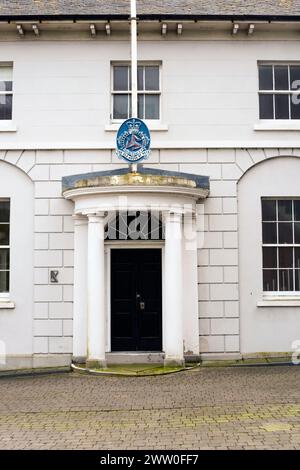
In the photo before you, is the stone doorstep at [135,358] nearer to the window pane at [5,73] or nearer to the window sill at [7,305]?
the window sill at [7,305]

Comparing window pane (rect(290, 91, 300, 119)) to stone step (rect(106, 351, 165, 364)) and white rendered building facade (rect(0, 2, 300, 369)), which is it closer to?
white rendered building facade (rect(0, 2, 300, 369))

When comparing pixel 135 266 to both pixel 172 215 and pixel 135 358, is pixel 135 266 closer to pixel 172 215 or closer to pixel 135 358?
pixel 172 215

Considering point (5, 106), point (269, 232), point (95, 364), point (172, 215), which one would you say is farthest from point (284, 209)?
point (5, 106)

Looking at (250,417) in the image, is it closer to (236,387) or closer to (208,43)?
(236,387)

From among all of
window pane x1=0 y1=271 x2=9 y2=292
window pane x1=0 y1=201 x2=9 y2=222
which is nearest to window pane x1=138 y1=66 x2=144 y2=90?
window pane x1=0 y1=201 x2=9 y2=222

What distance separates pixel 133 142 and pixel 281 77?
440 centimetres

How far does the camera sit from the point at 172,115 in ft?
49.7

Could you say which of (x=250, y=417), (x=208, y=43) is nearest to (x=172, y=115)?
(x=208, y=43)

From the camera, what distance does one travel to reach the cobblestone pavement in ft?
26.0

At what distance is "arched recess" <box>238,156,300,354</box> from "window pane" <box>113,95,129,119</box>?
132 inches

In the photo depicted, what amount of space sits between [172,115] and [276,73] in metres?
2.90

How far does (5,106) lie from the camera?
15391 mm

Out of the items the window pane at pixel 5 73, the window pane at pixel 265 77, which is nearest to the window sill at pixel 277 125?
the window pane at pixel 265 77

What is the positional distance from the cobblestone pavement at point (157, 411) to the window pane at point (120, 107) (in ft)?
21.0
